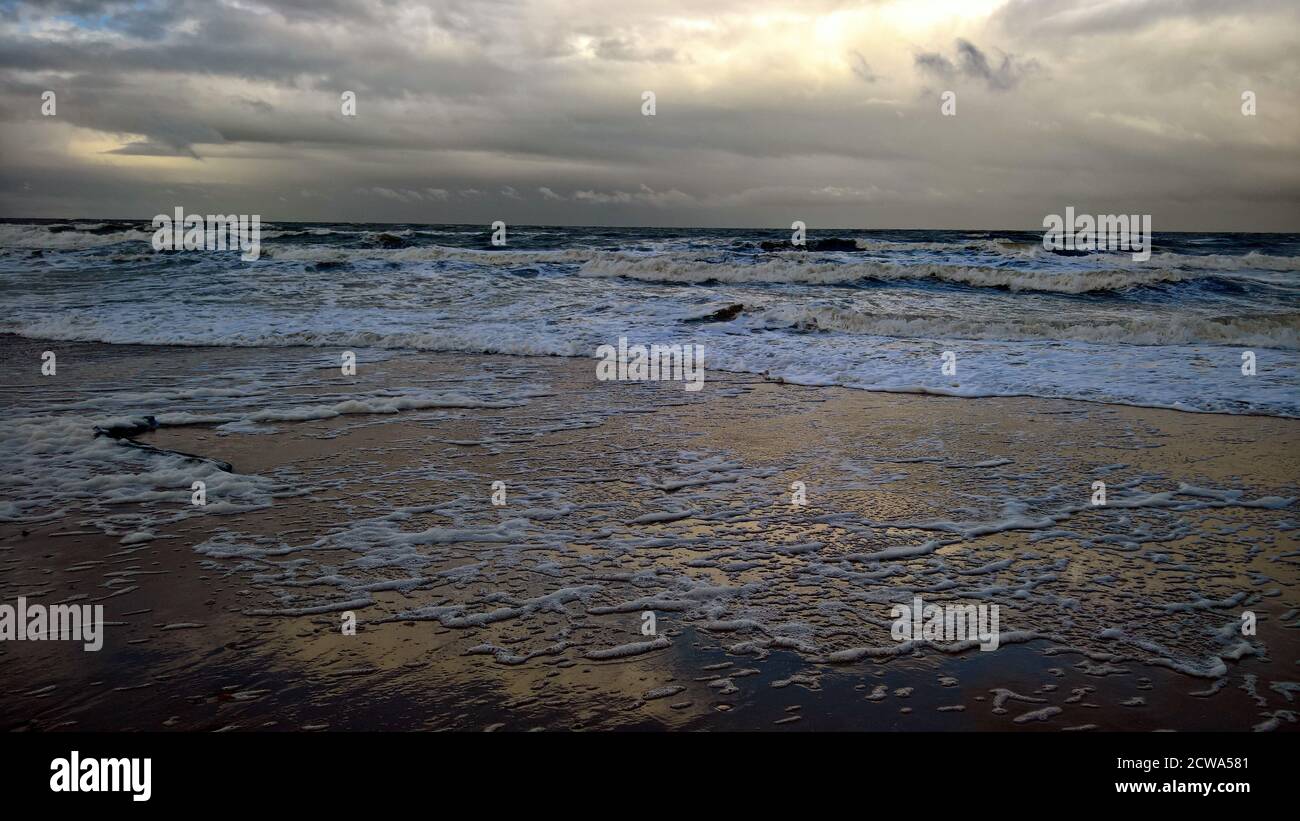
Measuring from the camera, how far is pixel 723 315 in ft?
52.6

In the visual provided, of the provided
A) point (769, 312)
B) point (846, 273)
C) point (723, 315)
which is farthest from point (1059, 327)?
point (846, 273)

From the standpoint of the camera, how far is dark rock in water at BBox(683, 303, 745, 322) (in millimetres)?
15678

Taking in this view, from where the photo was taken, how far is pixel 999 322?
15055 mm

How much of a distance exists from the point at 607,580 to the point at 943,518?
6.95 ft

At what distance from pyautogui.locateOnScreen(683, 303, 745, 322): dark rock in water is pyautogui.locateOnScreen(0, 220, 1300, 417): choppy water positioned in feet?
0.30

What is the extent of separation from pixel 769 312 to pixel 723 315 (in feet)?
2.87

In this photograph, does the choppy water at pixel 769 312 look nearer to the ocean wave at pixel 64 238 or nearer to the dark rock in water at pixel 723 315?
the dark rock in water at pixel 723 315

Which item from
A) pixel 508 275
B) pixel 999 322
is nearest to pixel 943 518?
pixel 999 322

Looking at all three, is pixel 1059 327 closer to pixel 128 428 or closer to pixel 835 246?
pixel 128 428

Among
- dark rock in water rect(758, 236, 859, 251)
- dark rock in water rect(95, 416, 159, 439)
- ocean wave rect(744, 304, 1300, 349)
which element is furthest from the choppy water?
dark rock in water rect(758, 236, 859, 251)

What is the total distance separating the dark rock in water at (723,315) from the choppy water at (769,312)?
0.30 feet
